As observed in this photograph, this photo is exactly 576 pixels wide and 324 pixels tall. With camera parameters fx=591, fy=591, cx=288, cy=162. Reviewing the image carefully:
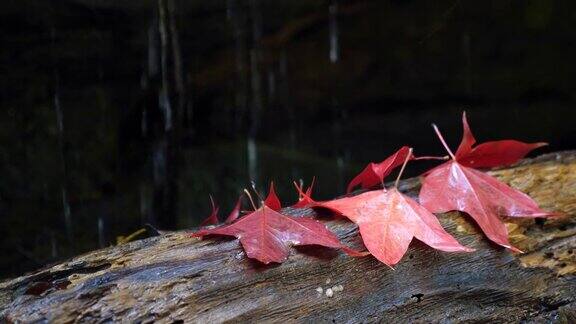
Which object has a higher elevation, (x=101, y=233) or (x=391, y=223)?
(x=391, y=223)

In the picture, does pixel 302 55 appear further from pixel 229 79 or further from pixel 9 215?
pixel 9 215

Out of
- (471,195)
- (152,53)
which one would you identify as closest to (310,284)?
(471,195)

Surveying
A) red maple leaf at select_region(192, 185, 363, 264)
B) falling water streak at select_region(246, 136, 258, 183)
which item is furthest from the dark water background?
red maple leaf at select_region(192, 185, 363, 264)

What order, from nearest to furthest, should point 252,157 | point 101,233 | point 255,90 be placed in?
point 101,233
point 255,90
point 252,157

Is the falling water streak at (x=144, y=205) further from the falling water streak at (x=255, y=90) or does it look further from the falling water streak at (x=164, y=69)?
the falling water streak at (x=255, y=90)

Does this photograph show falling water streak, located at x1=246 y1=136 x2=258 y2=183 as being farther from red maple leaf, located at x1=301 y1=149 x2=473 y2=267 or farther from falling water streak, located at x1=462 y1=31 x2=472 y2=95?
red maple leaf, located at x1=301 y1=149 x2=473 y2=267

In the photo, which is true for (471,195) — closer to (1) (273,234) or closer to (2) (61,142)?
(1) (273,234)

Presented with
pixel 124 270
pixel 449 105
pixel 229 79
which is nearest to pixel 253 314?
pixel 124 270
